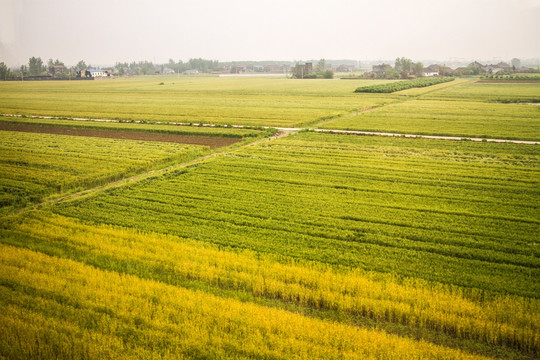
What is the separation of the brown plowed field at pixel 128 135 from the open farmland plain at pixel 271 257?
6925 millimetres

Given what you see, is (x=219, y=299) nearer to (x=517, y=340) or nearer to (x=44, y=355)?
(x=44, y=355)

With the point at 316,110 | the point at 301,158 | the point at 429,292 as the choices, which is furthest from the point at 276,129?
the point at 429,292

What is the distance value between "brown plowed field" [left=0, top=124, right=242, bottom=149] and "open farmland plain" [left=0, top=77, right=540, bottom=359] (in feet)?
22.7

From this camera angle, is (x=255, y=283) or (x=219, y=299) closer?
(x=219, y=299)

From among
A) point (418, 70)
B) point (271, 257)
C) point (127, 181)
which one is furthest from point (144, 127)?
point (418, 70)

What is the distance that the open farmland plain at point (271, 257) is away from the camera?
9.95 m

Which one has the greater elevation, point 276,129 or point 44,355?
point 276,129

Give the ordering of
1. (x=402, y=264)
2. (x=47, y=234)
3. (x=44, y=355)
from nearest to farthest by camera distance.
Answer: (x=44, y=355)
(x=402, y=264)
(x=47, y=234)

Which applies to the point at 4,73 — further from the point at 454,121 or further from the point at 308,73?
the point at 454,121

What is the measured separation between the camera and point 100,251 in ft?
47.5

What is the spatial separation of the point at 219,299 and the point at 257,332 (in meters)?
1.91

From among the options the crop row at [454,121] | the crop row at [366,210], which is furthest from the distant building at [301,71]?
the crop row at [366,210]

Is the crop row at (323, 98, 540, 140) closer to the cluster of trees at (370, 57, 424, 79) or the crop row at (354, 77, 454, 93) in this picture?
the crop row at (354, 77, 454, 93)

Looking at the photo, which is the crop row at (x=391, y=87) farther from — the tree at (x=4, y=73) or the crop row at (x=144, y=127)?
the tree at (x=4, y=73)
